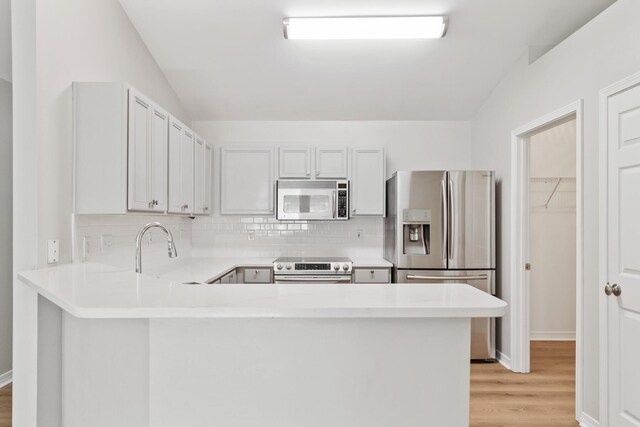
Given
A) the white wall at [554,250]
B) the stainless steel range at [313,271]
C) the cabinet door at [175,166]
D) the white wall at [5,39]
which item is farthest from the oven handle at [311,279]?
the white wall at [5,39]

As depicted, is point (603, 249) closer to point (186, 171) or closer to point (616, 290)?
point (616, 290)

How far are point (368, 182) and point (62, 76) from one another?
2.92 meters

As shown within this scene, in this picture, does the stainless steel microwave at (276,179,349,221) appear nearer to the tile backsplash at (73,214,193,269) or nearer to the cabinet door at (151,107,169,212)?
the tile backsplash at (73,214,193,269)

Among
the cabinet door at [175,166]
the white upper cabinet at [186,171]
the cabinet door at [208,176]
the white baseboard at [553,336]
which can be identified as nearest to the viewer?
the cabinet door at [175,166]

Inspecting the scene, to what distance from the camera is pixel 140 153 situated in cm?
259

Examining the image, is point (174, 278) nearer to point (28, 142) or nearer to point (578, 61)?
point (28, 142)

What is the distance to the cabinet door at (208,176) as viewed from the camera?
4.19 m

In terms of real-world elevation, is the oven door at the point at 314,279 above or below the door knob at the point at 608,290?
below

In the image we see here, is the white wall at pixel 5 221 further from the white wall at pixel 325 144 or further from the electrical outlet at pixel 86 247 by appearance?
the white wall at pixel 325 144

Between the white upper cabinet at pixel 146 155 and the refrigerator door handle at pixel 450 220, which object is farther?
the refrigerator door handle at pixel 450 220

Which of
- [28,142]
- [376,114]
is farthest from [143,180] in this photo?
[376,114]

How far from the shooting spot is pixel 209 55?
11.8 ft

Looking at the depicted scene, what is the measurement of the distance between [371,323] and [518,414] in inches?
76.6

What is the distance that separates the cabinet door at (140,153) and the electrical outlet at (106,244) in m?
0.37
